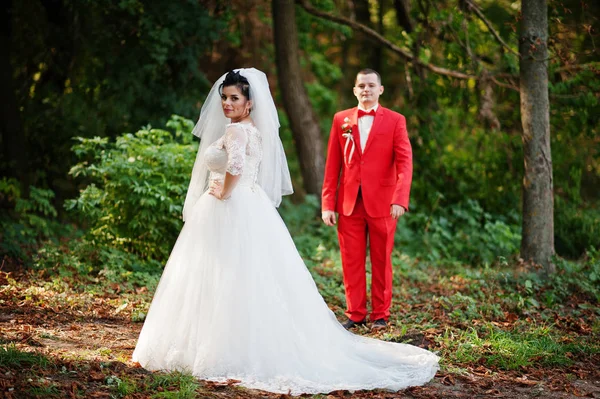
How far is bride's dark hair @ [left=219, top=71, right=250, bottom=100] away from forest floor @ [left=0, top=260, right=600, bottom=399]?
1.98m

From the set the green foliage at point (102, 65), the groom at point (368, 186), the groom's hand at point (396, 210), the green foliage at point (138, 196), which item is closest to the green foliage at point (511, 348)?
the groom at point (368, 186)

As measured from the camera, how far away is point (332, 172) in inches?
231

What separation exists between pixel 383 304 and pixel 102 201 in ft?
10.8

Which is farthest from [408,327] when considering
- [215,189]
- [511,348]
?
[215,189]

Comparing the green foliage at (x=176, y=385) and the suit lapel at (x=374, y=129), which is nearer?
the green foliage at (x=176, y=385)

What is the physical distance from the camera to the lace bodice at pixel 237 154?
177 inches

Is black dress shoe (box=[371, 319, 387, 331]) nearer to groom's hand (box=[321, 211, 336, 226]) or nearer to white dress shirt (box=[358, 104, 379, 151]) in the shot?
groom's hand (box=[321, 211, 336, 226])

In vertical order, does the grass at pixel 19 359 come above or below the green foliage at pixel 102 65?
below

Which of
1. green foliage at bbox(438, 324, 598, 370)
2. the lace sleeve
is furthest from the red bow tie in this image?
green foliage at bbox(438, 324, 598, 370)

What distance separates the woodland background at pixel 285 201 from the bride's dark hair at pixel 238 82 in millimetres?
1987

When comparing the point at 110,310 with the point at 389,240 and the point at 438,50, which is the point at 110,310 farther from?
the point at 438,50

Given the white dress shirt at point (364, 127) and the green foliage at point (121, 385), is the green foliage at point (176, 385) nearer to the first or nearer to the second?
the green foliage at point (121, 385)

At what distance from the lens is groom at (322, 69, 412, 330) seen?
224 inches

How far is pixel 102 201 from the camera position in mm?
7137
